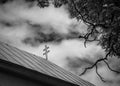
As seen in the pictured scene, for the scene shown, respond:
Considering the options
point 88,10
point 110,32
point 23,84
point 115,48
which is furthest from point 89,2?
point 23,84

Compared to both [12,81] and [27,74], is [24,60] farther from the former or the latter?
[12,81]

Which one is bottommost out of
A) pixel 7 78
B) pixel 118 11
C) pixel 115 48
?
pixel 115 48

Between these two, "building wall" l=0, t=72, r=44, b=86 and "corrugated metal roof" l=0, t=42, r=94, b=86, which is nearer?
"building wall" l=0, t=72, r=44, b=86

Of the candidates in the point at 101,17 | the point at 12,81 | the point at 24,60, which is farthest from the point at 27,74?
the point at 101,17

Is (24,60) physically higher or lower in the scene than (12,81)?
lower

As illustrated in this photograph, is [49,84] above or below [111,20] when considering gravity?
below

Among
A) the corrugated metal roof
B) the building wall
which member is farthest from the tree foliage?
the building wall

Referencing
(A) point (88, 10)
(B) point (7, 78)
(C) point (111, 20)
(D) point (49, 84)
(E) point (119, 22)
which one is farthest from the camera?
(A) point (88, 10)

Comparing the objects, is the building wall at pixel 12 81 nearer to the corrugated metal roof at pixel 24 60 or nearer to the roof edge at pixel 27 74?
the roof edge at pixel 27 74

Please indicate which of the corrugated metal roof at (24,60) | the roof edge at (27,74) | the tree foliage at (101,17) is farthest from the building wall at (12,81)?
the tree foliage at (101,17)

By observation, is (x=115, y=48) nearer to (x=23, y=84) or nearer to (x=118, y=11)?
(x=118, y=11)

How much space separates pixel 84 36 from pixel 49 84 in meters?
4.14

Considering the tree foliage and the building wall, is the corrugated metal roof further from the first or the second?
the tree foliage

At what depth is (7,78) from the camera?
22.7 feet
